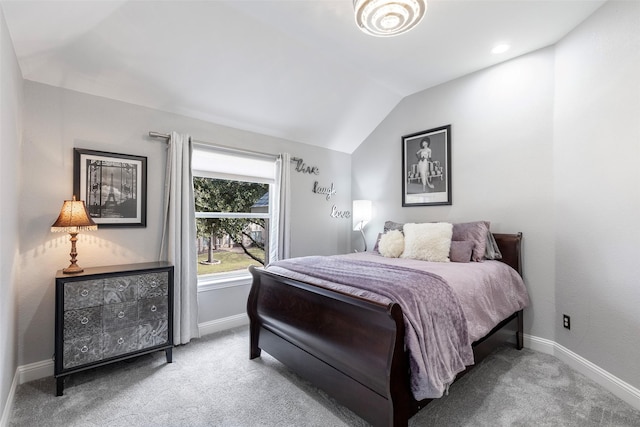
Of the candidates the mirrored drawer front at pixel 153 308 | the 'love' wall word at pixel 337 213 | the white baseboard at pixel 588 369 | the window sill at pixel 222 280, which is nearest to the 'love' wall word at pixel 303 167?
the 'love' wall word at pixel 337 213

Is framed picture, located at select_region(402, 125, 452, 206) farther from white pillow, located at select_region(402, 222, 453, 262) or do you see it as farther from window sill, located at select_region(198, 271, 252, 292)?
window sill, located at select_region(198, 271, 252, 292)

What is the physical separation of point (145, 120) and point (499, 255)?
11.7 ft

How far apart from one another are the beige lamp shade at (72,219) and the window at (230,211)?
41.2 inches

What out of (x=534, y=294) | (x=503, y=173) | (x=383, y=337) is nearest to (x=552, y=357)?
(x=534, y=294)

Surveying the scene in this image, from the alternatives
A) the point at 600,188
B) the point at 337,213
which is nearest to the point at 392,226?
the point at 337,213

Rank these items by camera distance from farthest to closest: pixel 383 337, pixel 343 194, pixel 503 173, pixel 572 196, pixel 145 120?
pixel 343 194 → pixel 503 173 → pixel 145 120 → pixel 572 196 → pixel 383 337

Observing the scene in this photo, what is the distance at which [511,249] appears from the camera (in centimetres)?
286

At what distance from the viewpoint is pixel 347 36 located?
262 centimetres

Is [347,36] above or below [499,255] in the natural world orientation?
above

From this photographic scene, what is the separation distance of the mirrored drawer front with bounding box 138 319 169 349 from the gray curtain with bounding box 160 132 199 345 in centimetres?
31

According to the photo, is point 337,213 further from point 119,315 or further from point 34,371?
point 34,371

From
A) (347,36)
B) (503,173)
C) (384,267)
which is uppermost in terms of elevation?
(347,36)

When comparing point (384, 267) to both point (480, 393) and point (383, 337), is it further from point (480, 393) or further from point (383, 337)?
point (480, 393)

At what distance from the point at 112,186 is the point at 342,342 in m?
2.31
